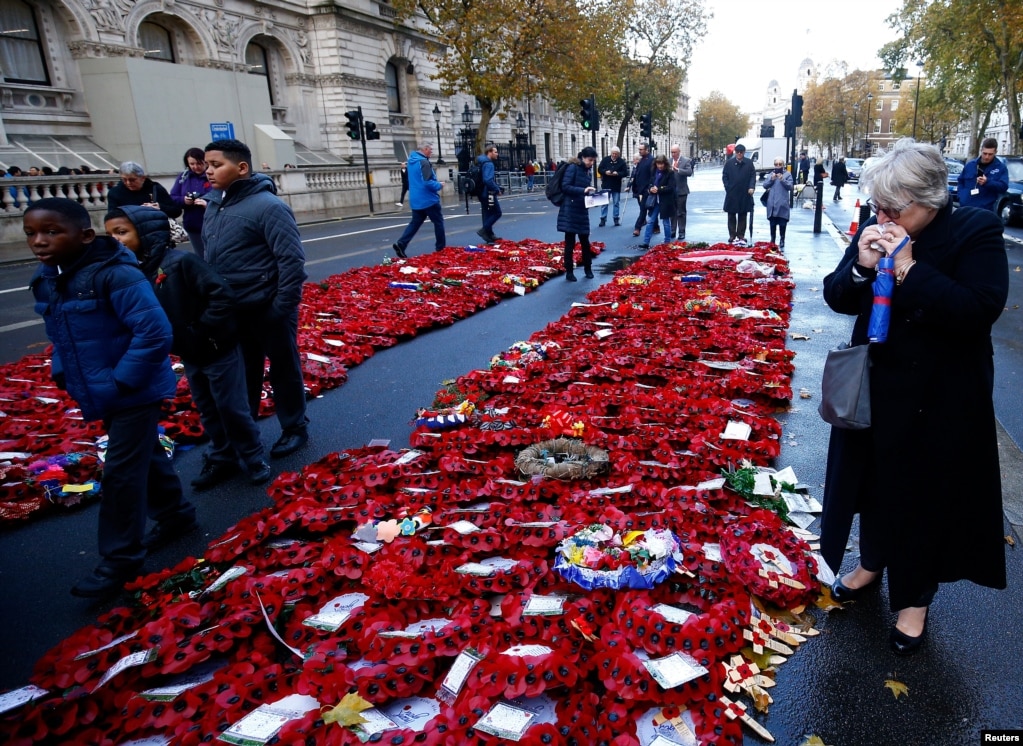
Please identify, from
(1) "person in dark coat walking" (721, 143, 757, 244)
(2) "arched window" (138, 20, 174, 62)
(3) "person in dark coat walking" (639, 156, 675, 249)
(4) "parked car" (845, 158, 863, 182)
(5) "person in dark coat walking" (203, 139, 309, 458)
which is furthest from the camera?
(4) "parked car" (845, 158, 863, 182)

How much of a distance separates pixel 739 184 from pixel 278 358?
1109 cm

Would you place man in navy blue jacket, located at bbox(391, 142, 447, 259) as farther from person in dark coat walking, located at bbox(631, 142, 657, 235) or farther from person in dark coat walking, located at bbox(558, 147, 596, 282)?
person in dark coat walking, located at bbox(631, 142, 657, 235)

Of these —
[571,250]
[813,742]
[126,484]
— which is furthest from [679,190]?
[813,742]

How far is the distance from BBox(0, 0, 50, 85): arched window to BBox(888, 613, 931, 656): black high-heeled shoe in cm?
2776

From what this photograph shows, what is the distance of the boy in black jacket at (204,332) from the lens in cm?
397

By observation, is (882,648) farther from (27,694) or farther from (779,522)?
(27,694)

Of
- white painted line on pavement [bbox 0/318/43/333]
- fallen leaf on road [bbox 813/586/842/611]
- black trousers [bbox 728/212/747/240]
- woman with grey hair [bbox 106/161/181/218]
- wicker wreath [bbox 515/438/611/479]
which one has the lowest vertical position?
fallen leaf on road [bbox 813/586/842/611]

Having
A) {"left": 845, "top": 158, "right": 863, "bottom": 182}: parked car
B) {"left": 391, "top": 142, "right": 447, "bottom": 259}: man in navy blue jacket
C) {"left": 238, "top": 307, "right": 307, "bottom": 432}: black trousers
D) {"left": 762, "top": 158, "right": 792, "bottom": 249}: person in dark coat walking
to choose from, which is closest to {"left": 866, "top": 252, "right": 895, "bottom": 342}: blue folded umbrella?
{"left": 238, "top": 307, "right": 307, "bottom": 432}: black trousers

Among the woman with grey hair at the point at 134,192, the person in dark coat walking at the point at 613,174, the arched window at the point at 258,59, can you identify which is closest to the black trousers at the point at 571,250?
the woman with grey hair at the point at 134,192

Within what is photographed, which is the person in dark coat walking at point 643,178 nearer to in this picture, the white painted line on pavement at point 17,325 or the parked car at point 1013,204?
the parked car at point 1013,204

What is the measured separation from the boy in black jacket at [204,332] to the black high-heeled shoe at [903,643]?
3671mm

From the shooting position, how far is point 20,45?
871 inches

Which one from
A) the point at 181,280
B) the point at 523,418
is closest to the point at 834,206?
the point at 523,418

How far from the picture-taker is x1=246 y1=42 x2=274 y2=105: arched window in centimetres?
3172
